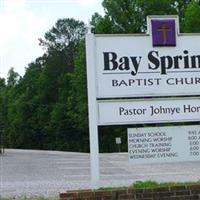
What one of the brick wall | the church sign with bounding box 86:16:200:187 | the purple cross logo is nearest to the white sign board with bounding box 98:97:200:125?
the church sign with bounding box 86:16:200:187

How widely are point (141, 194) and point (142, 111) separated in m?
1.44

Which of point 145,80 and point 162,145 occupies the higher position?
point 145,80

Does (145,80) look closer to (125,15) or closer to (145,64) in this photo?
(145,64)

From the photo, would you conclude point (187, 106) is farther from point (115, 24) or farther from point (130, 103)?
point (115, 24)

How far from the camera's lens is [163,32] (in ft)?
32.9

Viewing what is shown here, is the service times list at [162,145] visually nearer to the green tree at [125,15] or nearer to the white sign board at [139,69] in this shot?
the white sign board at [139,69]

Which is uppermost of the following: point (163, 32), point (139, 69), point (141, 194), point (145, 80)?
point (163, 32)

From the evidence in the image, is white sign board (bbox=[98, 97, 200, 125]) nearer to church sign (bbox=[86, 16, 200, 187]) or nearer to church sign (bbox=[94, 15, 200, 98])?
church sign (bbox=[86, 16, 200, 187])

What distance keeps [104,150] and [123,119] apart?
204ft

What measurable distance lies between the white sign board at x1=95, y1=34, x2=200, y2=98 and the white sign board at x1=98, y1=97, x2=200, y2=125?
0.44 ft

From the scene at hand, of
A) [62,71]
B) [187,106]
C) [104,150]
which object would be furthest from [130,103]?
[62,71]

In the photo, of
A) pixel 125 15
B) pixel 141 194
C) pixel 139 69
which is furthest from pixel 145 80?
pixel 125 15

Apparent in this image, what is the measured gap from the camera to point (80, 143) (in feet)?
265

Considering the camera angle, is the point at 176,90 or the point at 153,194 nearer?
the point at 153,194
